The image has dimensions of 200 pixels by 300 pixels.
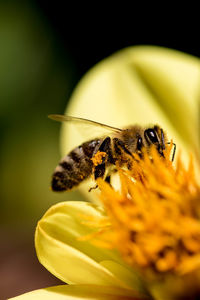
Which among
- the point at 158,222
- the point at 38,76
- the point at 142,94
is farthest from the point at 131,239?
the point at 38,76

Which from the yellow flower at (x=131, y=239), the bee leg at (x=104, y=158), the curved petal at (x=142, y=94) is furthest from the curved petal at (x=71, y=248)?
the curved petal at (x=142, y=94)

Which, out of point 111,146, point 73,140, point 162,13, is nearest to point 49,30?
point 162,13

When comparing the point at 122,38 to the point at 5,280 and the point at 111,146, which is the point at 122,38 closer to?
the point at 5,280

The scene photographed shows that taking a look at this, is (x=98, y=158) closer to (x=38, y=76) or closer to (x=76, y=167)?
(x=76, y=167)

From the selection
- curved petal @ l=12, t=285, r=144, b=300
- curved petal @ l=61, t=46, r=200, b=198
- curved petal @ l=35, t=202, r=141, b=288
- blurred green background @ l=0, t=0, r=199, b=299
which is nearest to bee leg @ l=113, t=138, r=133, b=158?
curved petal @ l=35, t=202, r=141, b=288

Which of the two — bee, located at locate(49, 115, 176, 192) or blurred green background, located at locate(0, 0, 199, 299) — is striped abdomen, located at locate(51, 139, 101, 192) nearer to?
bee, located at locate(49, 115, 176, 192)

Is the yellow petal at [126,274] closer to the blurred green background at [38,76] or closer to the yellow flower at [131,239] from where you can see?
the yellow flower at [131,239]
